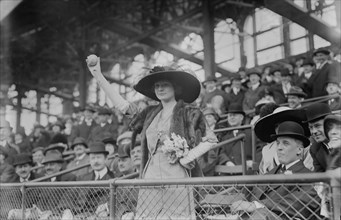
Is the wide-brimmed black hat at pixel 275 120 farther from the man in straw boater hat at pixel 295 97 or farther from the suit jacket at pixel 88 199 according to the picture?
the man in straw boater hat at pixel 295 97

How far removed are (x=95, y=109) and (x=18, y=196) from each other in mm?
7805

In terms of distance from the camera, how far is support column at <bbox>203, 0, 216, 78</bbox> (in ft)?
44.2

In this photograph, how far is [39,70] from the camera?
20844mm

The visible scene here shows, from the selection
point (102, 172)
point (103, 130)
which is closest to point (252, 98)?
point (103, 130)

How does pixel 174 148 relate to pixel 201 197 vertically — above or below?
above

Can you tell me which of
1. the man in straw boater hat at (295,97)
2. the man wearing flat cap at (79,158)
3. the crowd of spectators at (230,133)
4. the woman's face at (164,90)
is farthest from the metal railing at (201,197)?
the man in straw boater hat at (295,97)

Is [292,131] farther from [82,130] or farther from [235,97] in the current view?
[82,130]

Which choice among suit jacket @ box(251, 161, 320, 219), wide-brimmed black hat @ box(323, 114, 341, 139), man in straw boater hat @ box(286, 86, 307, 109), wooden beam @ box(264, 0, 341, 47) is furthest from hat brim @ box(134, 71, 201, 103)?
wooden beam @ box(264, 0, 341, 47)

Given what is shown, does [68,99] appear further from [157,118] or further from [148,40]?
[157,118]

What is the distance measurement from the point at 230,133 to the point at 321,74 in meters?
2.20

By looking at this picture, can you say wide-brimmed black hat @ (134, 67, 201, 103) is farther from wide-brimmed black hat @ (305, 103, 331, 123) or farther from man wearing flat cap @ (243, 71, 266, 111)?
man wearing flat cap @ (243, 71, 266, 111)

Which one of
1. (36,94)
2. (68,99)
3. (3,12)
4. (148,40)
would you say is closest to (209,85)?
(3,12)

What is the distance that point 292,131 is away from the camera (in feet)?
11.1

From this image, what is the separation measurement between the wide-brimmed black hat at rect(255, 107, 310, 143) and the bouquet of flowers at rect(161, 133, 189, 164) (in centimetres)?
86
